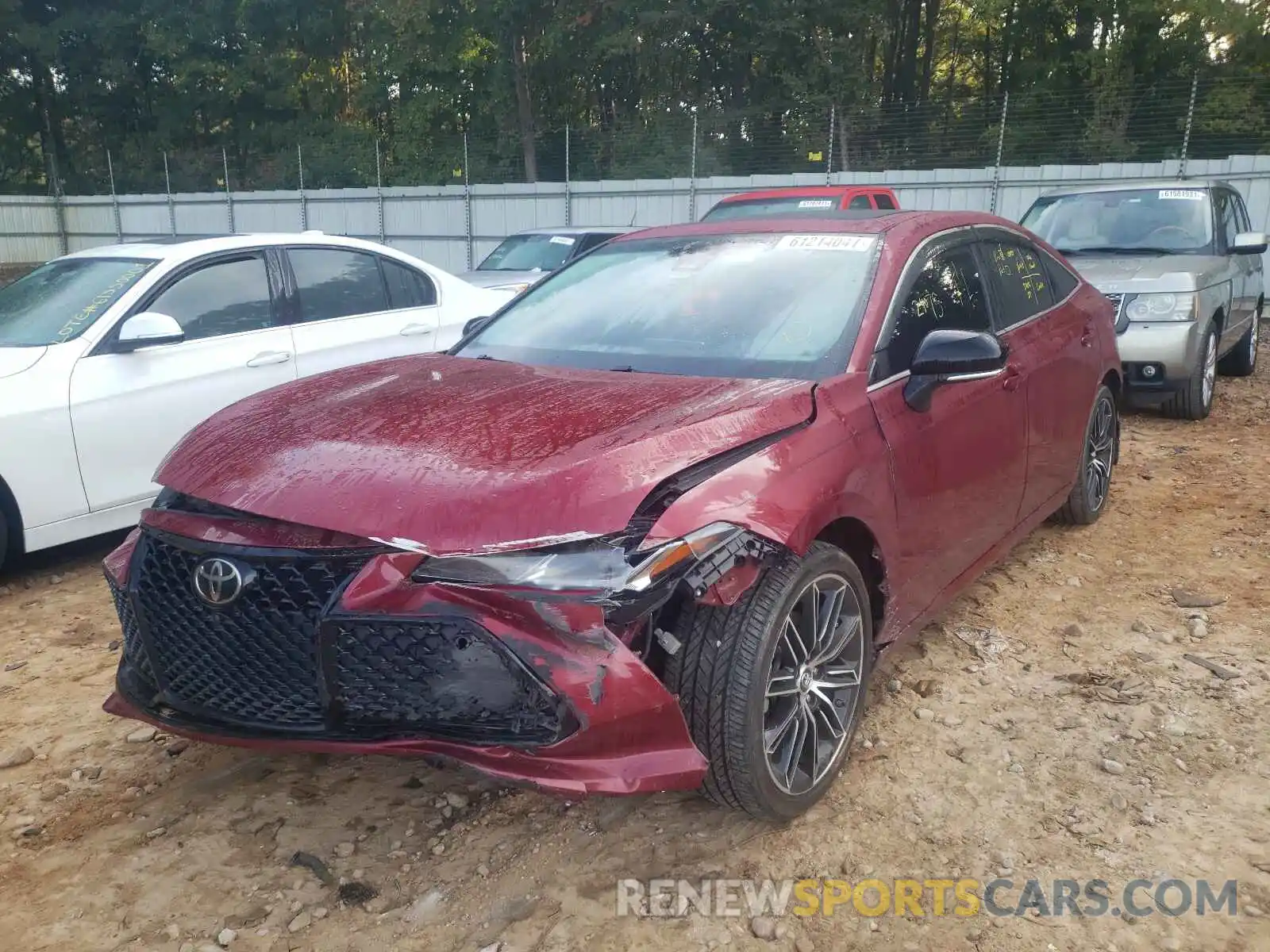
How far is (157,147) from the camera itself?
108 ft

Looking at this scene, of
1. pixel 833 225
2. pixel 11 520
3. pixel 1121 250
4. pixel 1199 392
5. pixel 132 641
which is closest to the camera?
pixel 132 641

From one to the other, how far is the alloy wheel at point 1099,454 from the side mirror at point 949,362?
2.00 metres

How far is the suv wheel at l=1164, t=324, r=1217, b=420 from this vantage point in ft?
23.0

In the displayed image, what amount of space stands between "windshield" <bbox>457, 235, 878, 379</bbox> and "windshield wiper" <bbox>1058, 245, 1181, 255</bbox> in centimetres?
523

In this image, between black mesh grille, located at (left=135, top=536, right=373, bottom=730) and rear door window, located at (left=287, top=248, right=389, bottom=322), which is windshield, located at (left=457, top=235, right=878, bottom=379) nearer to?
black mesh grille, located at (left=135, top=536, right=373, bottom=730)

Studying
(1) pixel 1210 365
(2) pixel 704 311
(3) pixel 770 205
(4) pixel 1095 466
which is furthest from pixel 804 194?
(2) pixel 704 311

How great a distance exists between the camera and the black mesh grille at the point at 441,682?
210cm

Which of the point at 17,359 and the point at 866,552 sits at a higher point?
the point at 17,359

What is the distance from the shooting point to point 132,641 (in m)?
2.59

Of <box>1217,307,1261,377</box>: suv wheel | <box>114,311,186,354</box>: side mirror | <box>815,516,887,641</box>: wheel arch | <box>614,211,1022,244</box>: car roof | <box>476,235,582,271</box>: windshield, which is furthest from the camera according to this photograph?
<box>476,235,582,271</box>: windshield

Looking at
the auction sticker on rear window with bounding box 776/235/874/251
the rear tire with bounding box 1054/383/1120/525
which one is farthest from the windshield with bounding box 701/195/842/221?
the auction sticker on rear window with bounding box 776/235/874/251

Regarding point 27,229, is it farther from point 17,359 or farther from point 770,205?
point 17,359

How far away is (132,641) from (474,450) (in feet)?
3.61

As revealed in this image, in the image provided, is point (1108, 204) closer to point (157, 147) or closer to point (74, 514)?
point (74, 514)
